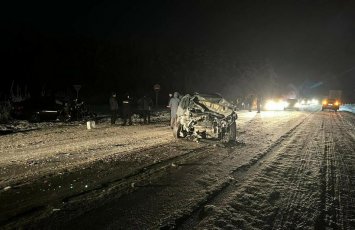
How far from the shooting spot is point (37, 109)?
1966cm

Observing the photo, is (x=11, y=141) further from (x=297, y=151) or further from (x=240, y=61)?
(x=240, y=61)

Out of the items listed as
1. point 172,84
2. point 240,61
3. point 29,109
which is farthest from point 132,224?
point 240,61

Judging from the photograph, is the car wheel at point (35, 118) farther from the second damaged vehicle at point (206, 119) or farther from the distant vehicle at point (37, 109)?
the second damaged vehicle at point (206, 119)

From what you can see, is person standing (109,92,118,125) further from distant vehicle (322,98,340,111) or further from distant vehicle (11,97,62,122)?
distant vehicle (322,98,340,111)

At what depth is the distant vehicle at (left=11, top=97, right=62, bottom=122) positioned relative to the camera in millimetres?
19391

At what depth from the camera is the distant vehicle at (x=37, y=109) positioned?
19.4 meters

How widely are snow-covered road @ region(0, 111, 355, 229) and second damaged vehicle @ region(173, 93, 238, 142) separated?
1280 mm

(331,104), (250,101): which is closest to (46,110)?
(250,101)

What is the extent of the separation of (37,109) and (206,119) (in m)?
11.0

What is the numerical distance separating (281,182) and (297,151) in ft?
14.0

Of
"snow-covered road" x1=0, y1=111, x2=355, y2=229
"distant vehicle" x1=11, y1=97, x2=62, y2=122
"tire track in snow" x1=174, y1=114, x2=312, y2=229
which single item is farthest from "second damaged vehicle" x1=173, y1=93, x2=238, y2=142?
"distant vehicle" x1=11, y1=97, x2=62, y2=122

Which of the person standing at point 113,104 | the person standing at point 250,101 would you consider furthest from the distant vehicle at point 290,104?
the person standing at point 113,104

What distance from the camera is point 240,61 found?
69.2 m

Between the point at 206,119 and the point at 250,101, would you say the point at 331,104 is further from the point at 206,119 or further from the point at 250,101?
the point at 206,119
